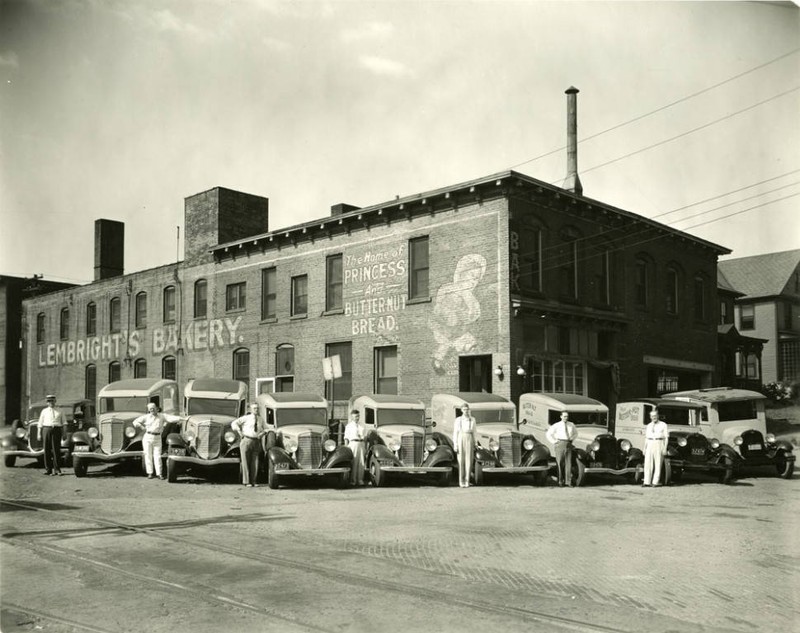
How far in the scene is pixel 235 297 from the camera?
3212 centimetres

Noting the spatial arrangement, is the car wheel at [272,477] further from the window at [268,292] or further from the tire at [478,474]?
the window at [268,292]

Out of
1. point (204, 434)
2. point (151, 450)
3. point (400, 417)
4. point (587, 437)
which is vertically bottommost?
point (151, 450)

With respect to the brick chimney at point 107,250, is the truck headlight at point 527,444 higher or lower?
lower

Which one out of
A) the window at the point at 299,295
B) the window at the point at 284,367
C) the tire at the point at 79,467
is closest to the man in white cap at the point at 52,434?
the tire at the point at 79,467

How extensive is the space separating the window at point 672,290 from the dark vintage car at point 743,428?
9516 millimetres

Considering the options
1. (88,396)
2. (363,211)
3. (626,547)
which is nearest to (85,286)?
(88,396)

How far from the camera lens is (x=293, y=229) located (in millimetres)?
29172

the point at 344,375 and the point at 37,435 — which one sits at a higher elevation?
the point at 344,375

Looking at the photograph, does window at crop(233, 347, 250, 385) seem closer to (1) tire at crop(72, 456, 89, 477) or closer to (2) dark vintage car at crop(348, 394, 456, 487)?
(2) dark vintage car at crop(348, 394, 456, 487)

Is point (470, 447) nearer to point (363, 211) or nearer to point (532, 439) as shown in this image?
point (532, 439)

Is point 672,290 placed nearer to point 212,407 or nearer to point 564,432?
point 564,432

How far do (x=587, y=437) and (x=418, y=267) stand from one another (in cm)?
929

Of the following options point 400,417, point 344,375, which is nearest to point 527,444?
point 400,417

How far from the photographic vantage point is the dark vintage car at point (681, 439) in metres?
17.8
